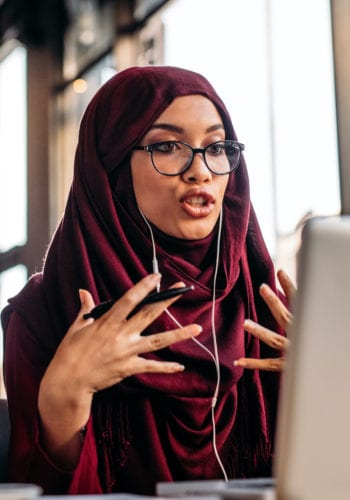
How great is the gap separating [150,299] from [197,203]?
27cm

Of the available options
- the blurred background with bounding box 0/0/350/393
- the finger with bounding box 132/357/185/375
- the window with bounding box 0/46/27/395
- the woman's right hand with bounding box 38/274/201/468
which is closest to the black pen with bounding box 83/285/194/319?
the woman's right hand with bounding box 38/274/201/468

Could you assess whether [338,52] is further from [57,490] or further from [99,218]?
[57,490]

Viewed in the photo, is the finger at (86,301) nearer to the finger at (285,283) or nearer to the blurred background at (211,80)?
the blurred background at (211,80)

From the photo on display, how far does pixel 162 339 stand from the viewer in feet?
5.69

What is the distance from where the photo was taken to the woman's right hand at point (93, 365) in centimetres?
173

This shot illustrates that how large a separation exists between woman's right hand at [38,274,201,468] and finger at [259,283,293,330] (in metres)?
0.20

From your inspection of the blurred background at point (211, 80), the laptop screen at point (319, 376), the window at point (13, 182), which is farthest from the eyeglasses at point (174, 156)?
the window at point (13, 182)

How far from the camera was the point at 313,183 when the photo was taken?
3.12m

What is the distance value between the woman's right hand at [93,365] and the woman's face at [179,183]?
0.20 meters

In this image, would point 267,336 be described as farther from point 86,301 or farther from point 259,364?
point 86,301

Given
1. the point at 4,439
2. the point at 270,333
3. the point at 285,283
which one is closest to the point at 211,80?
the point at 285,283

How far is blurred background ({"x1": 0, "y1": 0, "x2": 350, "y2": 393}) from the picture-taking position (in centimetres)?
300

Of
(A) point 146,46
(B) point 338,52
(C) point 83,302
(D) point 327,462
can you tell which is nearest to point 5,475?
(C) point 83,302

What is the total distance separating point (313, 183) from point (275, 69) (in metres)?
0.50
